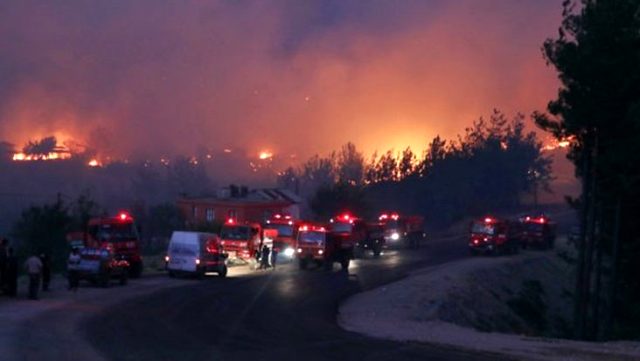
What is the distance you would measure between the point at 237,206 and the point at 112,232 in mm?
54367

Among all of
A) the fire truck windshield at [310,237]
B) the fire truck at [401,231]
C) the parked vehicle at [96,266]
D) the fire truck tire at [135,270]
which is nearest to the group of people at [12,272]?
the parked vehicle at [96,266]

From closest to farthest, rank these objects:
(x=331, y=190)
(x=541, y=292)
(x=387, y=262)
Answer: (x=541, y=292)
(x=387, y=262)
(x=331, y=190)

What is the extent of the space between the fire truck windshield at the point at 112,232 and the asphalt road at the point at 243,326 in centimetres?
417

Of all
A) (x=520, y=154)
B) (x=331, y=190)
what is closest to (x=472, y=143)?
(x=520, y=154)

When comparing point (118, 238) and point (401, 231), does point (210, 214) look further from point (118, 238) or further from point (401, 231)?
point (118, 238)

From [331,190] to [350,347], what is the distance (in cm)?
8703

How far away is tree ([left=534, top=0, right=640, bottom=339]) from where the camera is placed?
4328 cm

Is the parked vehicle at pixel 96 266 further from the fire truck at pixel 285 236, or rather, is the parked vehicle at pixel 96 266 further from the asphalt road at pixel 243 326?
the fire truck at pixel 285 236

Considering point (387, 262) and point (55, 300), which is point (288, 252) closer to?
point (387, 262)

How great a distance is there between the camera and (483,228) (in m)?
84.2

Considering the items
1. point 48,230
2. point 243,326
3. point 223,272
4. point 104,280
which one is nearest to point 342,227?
point 223,272

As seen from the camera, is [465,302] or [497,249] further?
[497,249]

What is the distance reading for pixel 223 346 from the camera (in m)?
29.0

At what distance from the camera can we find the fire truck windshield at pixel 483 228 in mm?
83750
